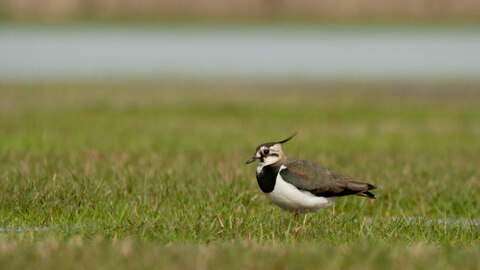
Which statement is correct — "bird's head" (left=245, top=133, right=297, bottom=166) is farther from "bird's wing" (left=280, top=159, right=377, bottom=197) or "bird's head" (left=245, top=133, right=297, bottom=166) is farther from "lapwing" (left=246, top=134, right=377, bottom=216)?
"bird's wing" (left=280, top=159, right=377, bottom=197)

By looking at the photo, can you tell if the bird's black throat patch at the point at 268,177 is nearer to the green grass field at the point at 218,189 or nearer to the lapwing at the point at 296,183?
the lapwing at the point at 296,183

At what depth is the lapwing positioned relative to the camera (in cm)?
788

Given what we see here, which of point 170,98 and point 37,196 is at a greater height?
point 37,196

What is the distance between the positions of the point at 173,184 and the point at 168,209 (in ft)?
2.68

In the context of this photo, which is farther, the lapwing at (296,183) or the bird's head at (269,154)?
the bird's head at (269,154)

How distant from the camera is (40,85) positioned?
92.5ft

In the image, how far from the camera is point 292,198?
7.87 meters

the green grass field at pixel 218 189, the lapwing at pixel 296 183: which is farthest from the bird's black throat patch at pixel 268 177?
the green grass field at pixel 218 189

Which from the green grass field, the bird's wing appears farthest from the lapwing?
the green grass field

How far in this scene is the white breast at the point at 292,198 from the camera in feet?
25.7

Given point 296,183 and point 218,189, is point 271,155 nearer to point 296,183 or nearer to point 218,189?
point 296,183

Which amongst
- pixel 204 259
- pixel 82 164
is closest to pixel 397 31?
pixel 82 164

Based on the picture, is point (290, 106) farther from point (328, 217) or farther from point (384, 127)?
point (328, 217)

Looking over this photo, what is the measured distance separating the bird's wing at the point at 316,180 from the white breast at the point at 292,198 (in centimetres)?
4
